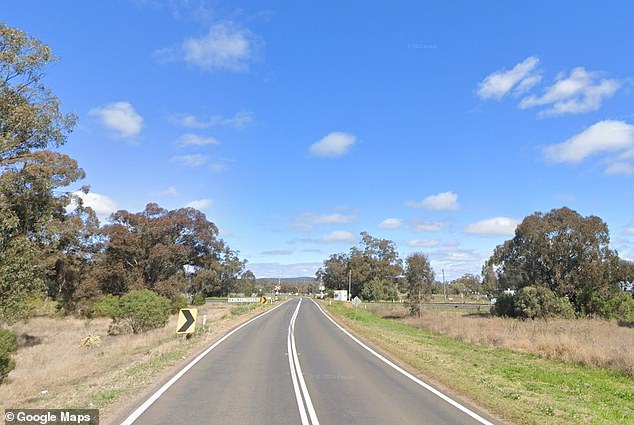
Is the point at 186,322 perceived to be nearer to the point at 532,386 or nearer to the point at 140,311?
the point at 140,311

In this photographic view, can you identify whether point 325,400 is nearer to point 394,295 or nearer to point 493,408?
point 493,408

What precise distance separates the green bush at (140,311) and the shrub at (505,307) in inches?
1663

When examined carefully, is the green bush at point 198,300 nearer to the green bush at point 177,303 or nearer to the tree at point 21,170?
the green bush at point 177,303

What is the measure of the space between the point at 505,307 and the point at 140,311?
151 ft

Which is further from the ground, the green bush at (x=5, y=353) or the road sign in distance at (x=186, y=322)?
the road sign in distance at (x=186, y=322)

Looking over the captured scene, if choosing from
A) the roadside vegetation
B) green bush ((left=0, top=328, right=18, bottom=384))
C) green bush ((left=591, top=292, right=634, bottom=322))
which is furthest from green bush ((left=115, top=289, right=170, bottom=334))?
green bush ((left=591, top=292, right=634, bottom=322))

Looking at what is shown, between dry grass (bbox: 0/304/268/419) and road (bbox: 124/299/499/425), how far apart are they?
108 centimetres

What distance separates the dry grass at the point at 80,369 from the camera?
415 inches

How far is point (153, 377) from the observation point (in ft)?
41.2

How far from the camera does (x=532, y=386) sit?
13336 millimetres

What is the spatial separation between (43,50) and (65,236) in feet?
97.1

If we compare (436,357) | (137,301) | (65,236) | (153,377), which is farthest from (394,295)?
(153,377)

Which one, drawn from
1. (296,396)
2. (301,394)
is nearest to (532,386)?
(301,394)

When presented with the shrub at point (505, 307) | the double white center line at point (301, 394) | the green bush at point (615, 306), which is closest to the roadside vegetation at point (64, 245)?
the double white center line at point (301, 394)
